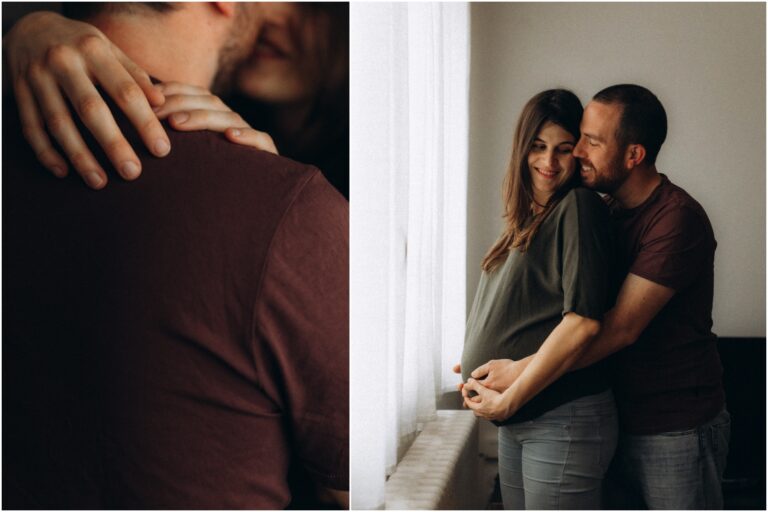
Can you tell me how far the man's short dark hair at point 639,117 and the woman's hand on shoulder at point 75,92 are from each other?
82 centimetres

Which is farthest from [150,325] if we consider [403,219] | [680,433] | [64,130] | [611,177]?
[680,433]

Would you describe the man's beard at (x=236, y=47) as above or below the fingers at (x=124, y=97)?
above

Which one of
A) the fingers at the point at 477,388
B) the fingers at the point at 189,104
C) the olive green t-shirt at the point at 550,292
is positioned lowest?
the fingers at the point at 477,388

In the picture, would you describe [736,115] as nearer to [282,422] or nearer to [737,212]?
[737,212]

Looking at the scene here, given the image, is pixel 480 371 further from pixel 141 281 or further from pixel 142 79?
pixel 142 79

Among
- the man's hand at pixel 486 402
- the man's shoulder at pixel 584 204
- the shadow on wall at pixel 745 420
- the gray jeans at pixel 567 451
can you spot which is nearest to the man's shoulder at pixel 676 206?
the man's shoulder at pixel 584 204

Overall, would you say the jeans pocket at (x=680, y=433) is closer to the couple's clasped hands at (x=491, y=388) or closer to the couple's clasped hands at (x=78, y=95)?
the couple's clasped hands at (x=491, y=388)

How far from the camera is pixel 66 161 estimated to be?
3.41ft

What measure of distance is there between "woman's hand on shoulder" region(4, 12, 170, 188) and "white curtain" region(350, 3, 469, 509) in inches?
15.2

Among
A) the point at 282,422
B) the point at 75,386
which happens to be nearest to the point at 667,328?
the point at 282,422

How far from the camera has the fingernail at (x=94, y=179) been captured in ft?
3.41

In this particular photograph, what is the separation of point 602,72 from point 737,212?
0.37 meters

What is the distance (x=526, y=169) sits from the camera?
1360mm

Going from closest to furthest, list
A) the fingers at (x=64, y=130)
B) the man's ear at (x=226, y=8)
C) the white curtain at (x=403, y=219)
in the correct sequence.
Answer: the fingers at (x=64, y=130), the man's ear at (x=226, y=8), the white curtain at (x=403, y=219)
